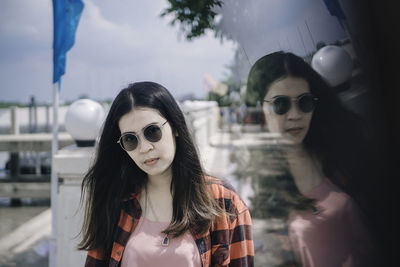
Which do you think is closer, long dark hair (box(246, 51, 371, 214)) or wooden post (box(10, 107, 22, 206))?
long dark hair (box(246, 51, 371, 214))

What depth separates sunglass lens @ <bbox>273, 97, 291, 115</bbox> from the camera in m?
0.80

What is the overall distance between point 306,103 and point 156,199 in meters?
1.06

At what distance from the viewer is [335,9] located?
0.71m

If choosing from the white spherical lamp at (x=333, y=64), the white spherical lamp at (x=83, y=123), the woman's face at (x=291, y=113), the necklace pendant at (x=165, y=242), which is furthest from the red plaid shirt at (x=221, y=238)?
the white spherical lamp at (x=83, y=123)

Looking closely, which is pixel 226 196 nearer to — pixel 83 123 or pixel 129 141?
pixel 129 141

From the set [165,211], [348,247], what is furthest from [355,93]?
[165,211]

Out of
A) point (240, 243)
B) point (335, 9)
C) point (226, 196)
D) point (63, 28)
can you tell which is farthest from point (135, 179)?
point (63, 28)

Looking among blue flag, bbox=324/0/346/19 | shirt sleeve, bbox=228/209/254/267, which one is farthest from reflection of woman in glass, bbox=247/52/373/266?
shirt sleeve, bbox=228/209/254/267

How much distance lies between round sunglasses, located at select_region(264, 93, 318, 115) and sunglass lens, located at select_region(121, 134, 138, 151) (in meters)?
0.82

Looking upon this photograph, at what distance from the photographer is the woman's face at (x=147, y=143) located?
1444 millimetres

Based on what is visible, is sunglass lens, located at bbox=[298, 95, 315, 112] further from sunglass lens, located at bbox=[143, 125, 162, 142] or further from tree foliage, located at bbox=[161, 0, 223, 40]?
sunglass lens, located at bbox=[143, 125, 162, 142]

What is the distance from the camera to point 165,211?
1.55 meters

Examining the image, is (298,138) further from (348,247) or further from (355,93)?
A: (348,247)

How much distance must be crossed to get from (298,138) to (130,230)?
1.08m
